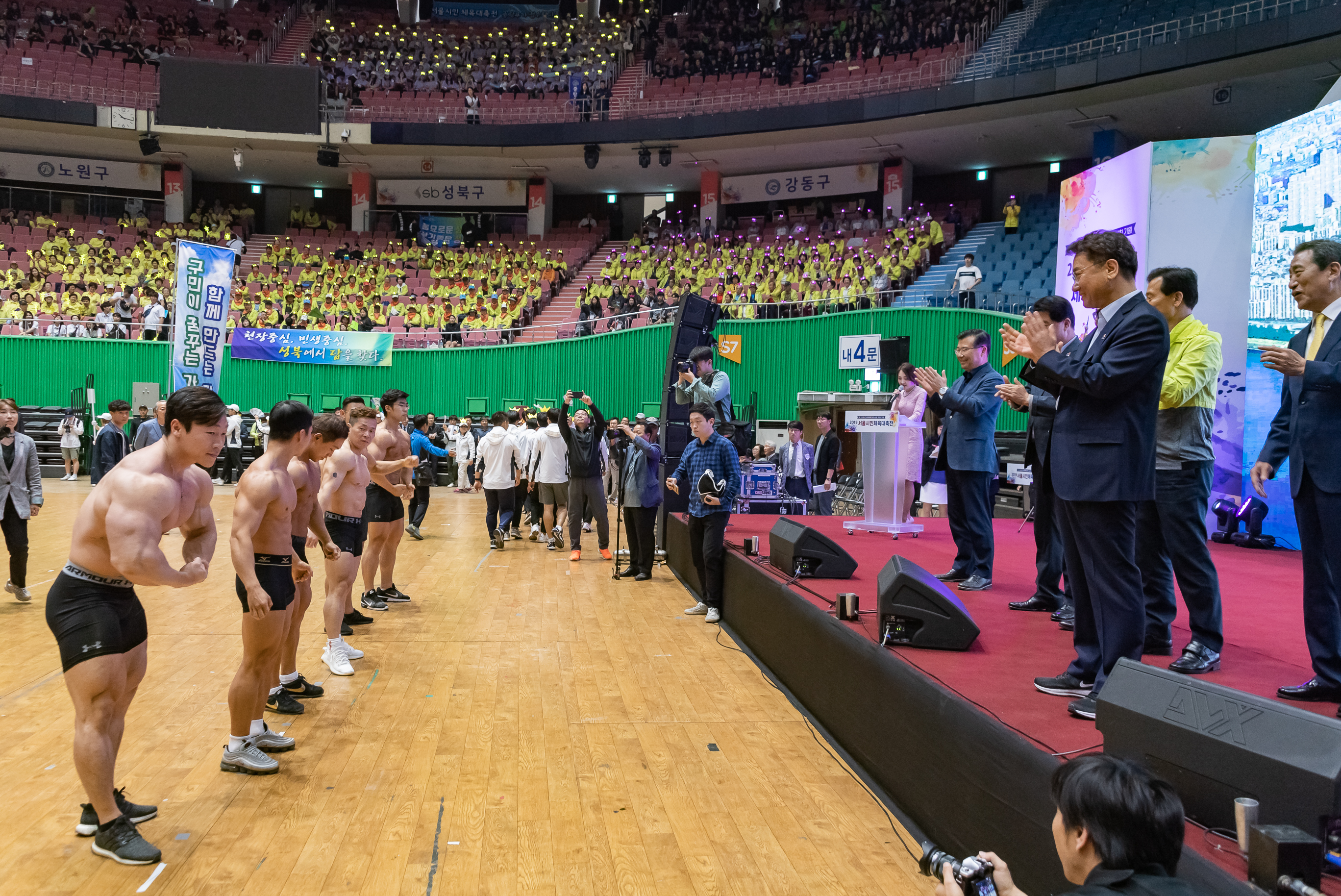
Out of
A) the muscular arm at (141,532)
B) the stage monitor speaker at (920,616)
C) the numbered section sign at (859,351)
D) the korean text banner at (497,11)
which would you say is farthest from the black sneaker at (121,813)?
the korean text banner at (497,11)

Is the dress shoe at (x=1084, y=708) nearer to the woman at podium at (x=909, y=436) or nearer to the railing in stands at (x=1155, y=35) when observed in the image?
the woman at podium at (x=909, y=436)

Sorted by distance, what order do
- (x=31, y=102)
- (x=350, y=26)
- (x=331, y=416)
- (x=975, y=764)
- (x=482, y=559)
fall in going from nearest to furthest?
1. (x=975, y=764)
2. (x=331, y=416)
3. (x=482, y=559)
4. (x=31, y=102)
5. (x=350, y=26)

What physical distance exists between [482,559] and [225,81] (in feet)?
61.6

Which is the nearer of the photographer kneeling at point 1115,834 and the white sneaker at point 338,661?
the photographer kneeling at point 1115,834

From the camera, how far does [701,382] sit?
794cm

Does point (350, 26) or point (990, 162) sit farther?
point (350, 26)

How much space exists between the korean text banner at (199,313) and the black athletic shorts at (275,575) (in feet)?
23.7

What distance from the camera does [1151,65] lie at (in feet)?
50.2

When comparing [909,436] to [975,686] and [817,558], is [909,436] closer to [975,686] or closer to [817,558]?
[817,558]

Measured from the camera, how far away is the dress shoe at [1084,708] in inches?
106

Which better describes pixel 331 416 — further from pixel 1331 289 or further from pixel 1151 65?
pixel 1151 65

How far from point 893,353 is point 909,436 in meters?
8.85

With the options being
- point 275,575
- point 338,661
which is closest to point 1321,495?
point 275,575

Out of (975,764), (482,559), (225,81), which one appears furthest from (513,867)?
(225,81)
